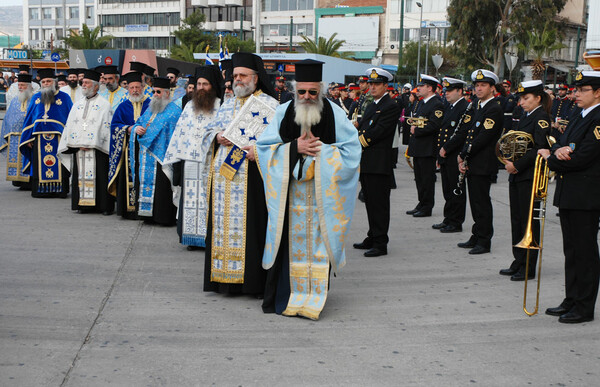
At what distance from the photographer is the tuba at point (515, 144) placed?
7281 mm

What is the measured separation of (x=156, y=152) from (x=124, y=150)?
941 mm

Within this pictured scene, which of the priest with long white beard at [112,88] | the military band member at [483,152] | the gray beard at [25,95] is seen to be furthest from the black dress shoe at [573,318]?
the gray beard at [25,95]

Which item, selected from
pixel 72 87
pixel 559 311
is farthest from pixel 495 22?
pixel 559 311

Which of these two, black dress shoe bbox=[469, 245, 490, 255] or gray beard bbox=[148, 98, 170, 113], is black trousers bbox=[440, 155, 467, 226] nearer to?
black dress shoe bbox=[469, 245, 490, 255]

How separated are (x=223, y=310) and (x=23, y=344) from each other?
1.68 metres

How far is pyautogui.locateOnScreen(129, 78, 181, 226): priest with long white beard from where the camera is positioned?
33.0ft

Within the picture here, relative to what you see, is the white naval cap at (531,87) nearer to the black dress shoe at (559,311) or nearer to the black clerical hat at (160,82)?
the black dress shoe at (559,311)

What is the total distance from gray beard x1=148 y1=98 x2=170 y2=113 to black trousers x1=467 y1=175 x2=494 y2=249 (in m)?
4.26

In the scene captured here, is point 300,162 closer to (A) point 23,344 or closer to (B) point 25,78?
(A) point 23,344

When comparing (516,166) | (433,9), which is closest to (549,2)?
(433,9)

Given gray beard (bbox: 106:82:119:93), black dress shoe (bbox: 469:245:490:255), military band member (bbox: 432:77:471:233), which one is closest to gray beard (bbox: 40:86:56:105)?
gray beard (bbox: 106:82:119:93)

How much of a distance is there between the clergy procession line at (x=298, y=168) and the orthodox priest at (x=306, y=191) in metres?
0.01

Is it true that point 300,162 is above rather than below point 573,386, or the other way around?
above

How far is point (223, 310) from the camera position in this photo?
6.29 meters
